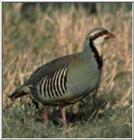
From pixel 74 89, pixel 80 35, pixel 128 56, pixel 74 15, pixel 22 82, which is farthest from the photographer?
pixel 74 15

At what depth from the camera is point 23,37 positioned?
1227 cm

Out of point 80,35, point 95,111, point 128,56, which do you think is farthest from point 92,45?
point 80,35

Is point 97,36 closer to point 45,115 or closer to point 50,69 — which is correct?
point 50,69

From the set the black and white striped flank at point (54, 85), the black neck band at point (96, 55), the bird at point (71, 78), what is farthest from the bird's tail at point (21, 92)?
the black neck band at point (96, 55)

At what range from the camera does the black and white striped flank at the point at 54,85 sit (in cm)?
786

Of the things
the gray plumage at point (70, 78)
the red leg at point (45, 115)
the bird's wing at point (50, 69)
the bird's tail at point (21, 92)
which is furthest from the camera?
the red leg at point (45, 115)

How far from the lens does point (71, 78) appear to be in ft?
25.8

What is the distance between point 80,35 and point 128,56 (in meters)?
1.45

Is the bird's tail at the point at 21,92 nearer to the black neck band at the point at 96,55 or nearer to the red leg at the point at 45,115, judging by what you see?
the red leg at the point at 45,115

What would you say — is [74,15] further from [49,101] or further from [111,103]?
[49,101]

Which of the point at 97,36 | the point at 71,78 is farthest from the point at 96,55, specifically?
the point at 71,78

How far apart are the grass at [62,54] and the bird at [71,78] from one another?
357 millimetres

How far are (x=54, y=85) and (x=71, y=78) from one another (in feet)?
0.56

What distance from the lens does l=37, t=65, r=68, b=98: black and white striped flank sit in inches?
309
